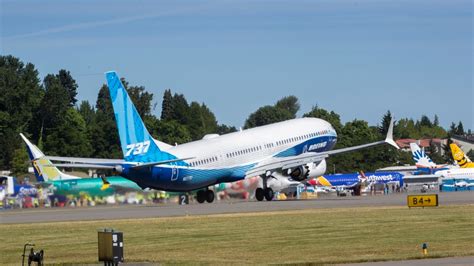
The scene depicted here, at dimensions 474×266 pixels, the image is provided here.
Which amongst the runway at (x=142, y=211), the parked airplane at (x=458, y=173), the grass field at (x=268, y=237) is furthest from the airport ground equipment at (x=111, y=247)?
the parked airplane at (x=458, y=173)

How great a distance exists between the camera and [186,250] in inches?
1598

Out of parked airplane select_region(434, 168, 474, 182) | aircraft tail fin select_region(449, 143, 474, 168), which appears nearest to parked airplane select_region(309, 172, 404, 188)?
parked airplane select_region(434, 168, 474, 182)

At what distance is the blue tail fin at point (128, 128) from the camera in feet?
227

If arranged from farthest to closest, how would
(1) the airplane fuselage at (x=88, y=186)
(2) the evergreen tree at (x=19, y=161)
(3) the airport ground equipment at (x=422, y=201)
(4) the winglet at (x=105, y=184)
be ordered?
(2) the evergreen tree at (x=19, y=161), (1) the airplane fuselage at (x=88, y=186), (4) the winglet at (x=105, y=184), (3) the airport ground equipment at (x=422, y=201)

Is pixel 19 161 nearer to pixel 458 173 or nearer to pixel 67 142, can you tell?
pixel 67 142

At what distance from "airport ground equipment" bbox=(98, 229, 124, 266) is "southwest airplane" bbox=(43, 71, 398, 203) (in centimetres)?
3585

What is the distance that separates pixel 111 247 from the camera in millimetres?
31891

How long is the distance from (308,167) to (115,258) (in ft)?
174

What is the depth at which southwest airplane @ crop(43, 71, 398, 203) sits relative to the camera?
229ft

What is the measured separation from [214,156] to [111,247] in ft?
147

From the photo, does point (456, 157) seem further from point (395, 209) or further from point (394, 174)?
point (395, 209)

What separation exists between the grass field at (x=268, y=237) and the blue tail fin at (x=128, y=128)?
1132 cm

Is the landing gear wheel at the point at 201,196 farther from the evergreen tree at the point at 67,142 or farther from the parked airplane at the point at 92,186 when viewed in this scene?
the evergreen tree at the point at 67,142

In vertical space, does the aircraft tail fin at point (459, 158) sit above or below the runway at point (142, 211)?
above
